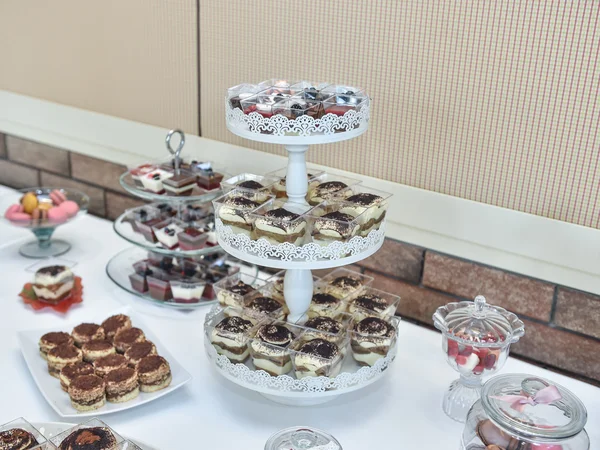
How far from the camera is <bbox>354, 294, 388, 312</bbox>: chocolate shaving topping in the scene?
57.0 inches

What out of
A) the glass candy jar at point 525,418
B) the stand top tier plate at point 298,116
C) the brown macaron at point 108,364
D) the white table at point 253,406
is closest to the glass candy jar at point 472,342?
the white table at point 253,406

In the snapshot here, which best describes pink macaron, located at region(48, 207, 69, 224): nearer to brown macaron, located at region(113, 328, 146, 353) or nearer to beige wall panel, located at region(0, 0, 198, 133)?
beige wall panel, located at region(0, 0, 198, 133)

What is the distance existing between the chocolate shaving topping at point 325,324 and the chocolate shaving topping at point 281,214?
237 mm

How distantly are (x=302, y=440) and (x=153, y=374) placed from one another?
44 centimetres

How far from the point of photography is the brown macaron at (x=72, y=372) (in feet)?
4.48

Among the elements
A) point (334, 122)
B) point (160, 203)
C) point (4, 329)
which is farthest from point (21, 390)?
point (334, 122)

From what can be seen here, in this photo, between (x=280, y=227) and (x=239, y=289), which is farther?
(x=239, y=289)

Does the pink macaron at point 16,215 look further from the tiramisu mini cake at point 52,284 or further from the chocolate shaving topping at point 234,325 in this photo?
the chocolate shaving topping at point 234,325

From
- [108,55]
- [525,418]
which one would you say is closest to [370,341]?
[525,418]

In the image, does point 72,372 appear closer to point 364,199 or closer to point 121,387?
point 121,387

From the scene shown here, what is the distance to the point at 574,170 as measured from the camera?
146cm

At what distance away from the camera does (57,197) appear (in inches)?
82.4

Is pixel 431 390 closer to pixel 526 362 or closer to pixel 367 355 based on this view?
pixel 367 355

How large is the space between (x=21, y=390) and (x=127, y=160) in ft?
3.28
